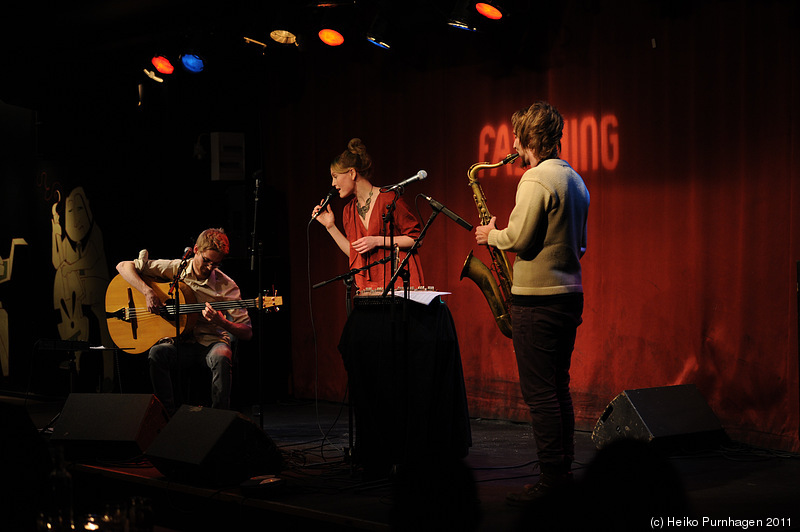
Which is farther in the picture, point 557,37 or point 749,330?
point 557,37

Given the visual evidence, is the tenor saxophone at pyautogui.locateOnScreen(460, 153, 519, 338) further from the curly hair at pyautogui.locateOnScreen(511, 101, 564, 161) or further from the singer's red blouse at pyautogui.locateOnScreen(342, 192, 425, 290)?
the curly hair at pyautogui.locateOnScreen(511, 101, 564, 161)

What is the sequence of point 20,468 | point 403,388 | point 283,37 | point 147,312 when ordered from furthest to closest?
point 283,37
point 147,312
point 403,388
point 20,468

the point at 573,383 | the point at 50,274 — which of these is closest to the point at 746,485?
the point at 573,383

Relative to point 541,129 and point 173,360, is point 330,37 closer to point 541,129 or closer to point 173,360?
point 173,360

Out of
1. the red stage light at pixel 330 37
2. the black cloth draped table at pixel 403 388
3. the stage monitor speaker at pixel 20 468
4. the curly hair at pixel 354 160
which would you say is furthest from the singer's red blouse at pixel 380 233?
the stage monitor speaker at pixel 20 468

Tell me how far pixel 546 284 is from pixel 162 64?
4288 millimetres

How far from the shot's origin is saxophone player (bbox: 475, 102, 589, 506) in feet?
10.4

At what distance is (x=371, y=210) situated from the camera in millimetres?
4547

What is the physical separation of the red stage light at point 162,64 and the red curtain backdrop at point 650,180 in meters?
1.46

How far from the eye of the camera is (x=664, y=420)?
4098 millimetres

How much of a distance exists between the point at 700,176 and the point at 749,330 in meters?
0.97

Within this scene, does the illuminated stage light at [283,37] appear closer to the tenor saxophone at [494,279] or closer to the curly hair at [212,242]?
the curly hair at [212,242]

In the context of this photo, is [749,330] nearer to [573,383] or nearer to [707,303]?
[707,303]

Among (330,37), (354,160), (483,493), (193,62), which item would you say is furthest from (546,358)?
(193,62)
